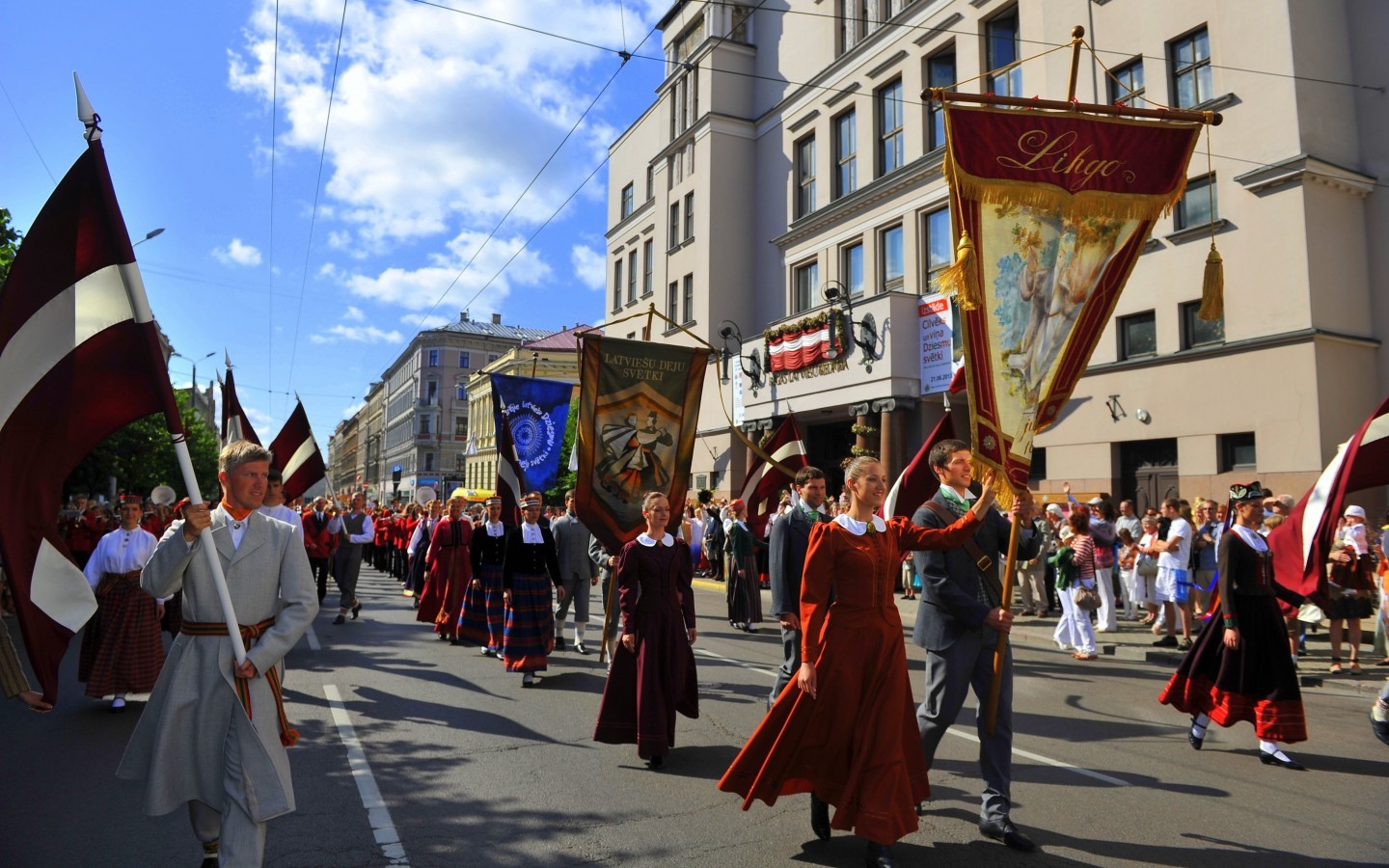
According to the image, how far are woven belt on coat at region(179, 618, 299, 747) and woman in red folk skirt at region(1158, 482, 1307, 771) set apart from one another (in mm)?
5897

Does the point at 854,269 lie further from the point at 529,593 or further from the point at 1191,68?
the point at 529,593

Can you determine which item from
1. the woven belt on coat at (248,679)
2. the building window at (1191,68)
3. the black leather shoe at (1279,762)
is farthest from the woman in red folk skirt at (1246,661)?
the building window at (1191,68)

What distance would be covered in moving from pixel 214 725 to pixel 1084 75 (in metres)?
19.8

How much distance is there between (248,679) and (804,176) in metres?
26.8

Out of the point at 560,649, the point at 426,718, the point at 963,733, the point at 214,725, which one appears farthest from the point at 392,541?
the point at 214,725

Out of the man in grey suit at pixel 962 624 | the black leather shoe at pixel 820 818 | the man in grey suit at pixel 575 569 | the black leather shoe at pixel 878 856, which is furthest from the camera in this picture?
the man in grey suit at pixel 575 569

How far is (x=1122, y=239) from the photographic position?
19.2 feet

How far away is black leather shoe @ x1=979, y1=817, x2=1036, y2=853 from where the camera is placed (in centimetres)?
450

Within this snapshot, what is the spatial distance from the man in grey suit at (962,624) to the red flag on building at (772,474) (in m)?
6.96

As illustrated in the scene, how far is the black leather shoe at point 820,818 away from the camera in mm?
4641

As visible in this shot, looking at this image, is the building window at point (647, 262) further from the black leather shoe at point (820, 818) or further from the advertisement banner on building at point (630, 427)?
the black leather shoe at point (820, 818)

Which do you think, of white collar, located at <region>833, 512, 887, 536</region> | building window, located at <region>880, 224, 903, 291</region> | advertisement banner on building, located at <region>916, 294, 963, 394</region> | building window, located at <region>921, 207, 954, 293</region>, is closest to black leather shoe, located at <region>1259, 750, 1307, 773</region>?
white collar, located at <region>833, 512, 887, 536</region>

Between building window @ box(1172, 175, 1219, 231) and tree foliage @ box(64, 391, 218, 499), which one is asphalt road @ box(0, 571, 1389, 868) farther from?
tree foliage @ box(64, 391, 218, 499)

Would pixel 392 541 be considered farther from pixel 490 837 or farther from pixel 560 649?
pixel 490 837
